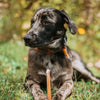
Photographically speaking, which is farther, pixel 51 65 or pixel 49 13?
pixel 51 65

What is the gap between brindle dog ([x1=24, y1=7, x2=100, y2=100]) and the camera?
8.26 ft

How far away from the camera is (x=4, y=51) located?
485 centimetres

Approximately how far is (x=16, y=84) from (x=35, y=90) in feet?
1.44

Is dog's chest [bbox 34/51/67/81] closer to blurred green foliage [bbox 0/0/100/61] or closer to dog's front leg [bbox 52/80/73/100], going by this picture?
dog's front leg [bbox 52/80/73/100]

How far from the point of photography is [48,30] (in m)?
2.58

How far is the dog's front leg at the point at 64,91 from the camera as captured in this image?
2520 mm

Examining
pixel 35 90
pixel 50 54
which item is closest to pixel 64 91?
pixel 35 90

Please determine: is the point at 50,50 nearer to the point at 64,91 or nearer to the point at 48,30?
the point at 48,30

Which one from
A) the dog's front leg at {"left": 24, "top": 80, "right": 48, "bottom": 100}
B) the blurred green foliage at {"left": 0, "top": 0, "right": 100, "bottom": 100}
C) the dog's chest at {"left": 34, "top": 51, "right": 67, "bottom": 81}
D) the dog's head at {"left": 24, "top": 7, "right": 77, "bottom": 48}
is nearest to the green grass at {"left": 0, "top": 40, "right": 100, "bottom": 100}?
the dog's front leg at {"left": 24, "top": 80, "right": 48, "bottom": 100}

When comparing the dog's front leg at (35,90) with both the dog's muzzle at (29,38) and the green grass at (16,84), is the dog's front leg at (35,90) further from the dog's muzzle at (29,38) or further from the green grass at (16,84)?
the dog's muzzle at (29,38)

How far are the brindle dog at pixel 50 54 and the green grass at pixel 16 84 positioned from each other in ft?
0.53

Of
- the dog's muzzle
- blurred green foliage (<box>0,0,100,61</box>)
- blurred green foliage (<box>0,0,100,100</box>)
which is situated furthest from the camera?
blurred green foliage (<box>0,0,100,61</box>)

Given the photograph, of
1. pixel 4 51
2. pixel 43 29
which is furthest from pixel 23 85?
pixel 4 51

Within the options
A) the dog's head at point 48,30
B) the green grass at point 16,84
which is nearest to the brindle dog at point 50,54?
the dog's head at point 48,30
